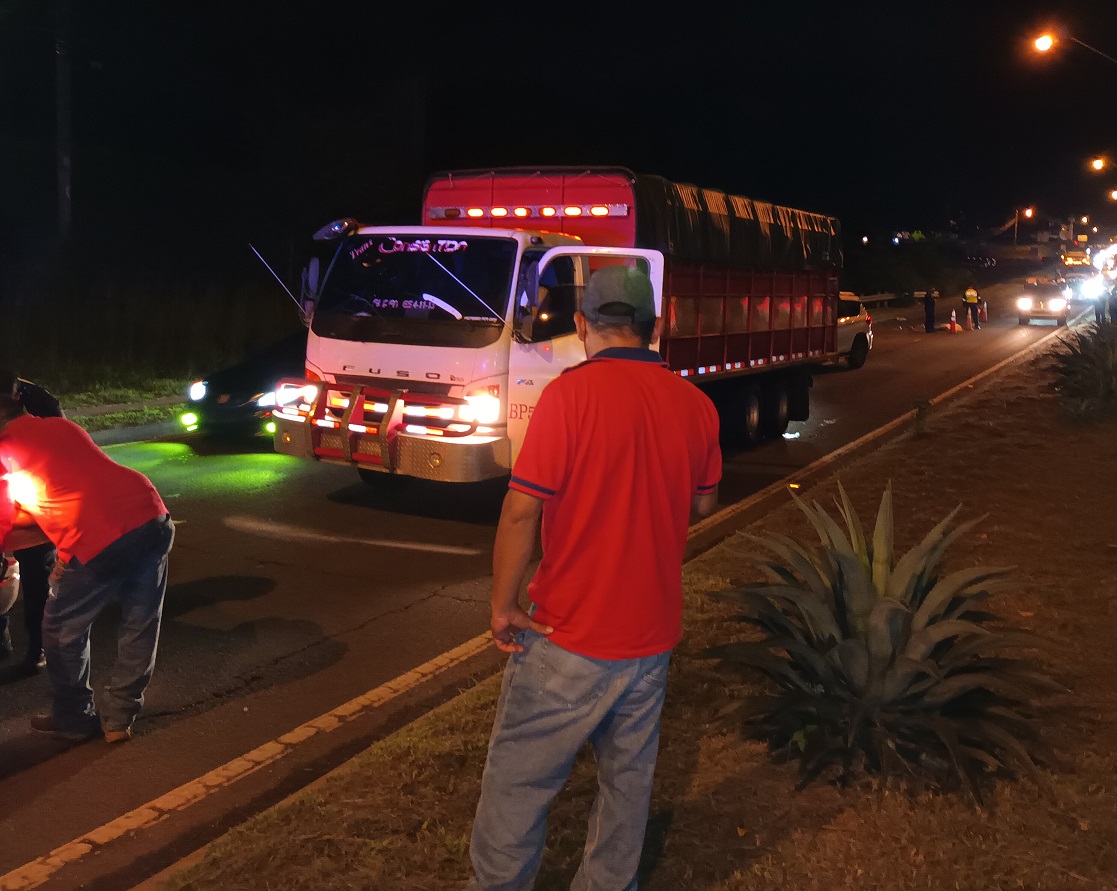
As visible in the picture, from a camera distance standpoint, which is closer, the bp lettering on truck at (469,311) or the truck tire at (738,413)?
the bp lettering on truck at (469,311)

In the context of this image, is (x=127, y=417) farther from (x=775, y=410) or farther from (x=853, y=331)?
(x=853, y=331)

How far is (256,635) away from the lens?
6410 mm

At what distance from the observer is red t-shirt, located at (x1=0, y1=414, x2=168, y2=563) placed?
15.1 feet

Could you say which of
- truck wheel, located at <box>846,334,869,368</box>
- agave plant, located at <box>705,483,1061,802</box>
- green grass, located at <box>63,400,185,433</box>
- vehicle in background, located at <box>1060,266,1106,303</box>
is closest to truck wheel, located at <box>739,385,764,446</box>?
green grass, located at <box>63,400,185,433</box>

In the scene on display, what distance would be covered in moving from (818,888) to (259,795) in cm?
215

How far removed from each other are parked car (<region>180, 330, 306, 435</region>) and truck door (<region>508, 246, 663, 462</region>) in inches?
165

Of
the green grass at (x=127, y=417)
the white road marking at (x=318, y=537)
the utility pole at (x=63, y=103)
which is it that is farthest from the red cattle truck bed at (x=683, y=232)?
the utility pole at (x=63, y=103)

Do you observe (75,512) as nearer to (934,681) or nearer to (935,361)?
(934,681)

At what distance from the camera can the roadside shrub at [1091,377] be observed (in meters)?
14.3

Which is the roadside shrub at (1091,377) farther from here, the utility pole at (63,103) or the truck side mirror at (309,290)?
the utility pole at (63,103)

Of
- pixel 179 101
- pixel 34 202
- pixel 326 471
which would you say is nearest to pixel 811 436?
pixel 326 471

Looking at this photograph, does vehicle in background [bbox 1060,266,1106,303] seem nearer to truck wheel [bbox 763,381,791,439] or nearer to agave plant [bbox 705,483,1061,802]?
truck wheel [bbox 763,381,791,439]

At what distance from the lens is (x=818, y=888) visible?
359 cm

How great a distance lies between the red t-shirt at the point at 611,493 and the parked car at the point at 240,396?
9.66 meters
